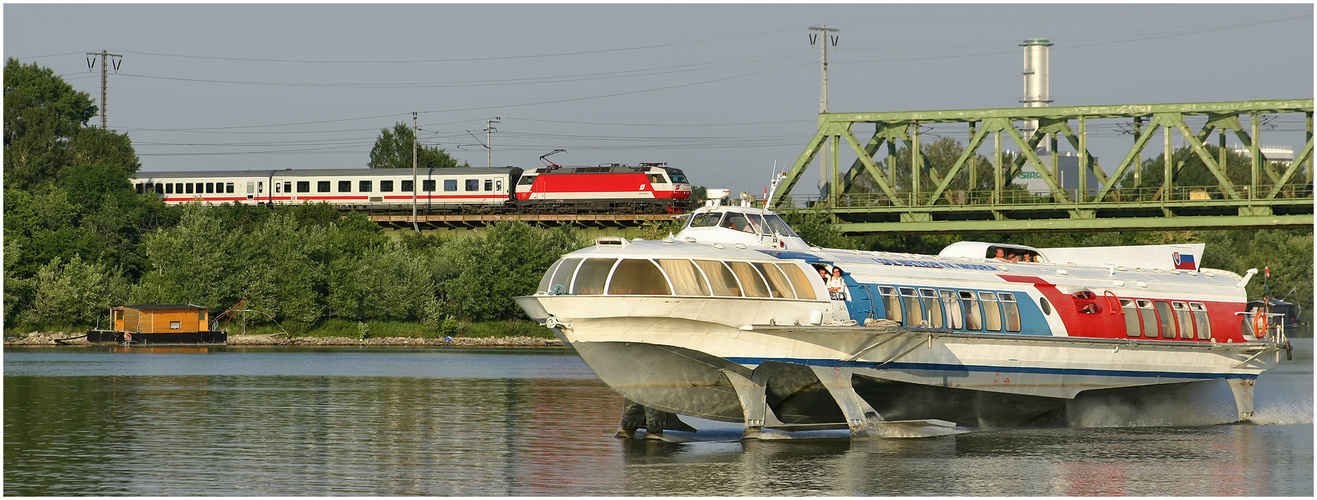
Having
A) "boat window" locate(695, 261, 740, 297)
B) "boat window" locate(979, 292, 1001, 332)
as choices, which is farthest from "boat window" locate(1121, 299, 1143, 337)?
"boat window" locate(695, 261, 740, 297)

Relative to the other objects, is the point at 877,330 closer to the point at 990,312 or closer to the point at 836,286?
the point at 836,286

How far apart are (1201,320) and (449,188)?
2600 inches

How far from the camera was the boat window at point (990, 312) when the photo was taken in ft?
104

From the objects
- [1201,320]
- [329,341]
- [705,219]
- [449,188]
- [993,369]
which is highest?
[449,188]

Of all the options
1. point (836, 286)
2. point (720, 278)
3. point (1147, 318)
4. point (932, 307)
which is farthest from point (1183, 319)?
point (720, 278)

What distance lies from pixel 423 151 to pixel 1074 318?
118728 millimetres

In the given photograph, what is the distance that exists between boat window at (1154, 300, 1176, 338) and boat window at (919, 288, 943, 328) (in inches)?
284

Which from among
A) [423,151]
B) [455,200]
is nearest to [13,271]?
[455,200]

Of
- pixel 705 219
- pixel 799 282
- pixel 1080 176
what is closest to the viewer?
pixel 799 282

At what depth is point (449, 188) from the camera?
9575 centimetres

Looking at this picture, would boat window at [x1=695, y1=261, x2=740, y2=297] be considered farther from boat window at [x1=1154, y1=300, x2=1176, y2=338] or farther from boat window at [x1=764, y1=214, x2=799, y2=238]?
boat window at [x1=1154, y1=300, x2=1176, y2=338]

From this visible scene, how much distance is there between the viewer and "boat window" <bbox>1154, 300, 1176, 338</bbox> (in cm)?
3488

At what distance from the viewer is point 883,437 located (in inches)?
1188

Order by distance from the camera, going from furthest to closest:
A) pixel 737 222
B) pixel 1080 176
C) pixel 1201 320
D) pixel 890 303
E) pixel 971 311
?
pixel 1080 176 < pixel 1201 320 < pixel 737 222 < pixel 971 311 < pixel 890 303
